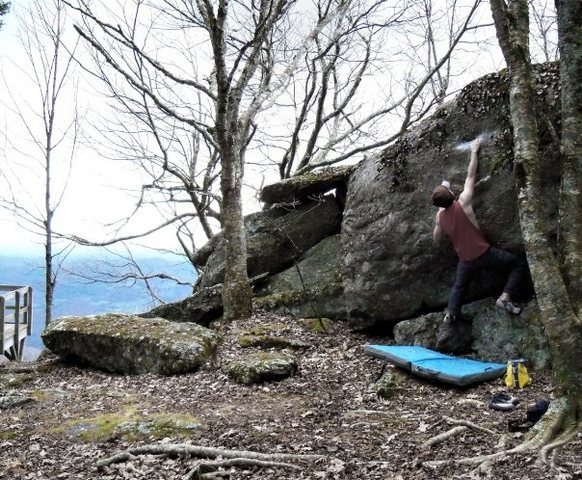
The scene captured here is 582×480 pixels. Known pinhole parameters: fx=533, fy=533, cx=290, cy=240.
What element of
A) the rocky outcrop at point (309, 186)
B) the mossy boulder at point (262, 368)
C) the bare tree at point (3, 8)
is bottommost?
the mossy boulder at point (262, 368)

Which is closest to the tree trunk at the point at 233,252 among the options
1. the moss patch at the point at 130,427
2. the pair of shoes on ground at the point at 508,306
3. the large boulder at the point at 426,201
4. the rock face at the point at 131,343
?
the rock face at the point at 131,343

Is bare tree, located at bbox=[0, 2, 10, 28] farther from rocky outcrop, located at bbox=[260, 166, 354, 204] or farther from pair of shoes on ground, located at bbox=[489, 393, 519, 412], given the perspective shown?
pair of shoes on ground, located at bbox=[489, 393, 519, 412]

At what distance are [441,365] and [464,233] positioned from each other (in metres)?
2.04

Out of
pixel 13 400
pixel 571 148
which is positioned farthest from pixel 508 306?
pixel 13 400

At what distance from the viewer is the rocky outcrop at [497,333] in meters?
7.32

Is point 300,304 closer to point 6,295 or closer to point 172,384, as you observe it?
point 172,384

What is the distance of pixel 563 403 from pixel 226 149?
8040 millimetres

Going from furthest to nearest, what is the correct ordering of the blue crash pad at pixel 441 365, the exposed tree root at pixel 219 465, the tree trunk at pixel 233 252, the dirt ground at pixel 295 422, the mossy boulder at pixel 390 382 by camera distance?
the tree trunk at pixel 233 252 < the mossy boulder at pixel 390 382 < the blue crash pad at pixel 441 365 < the exposed tree root at pixel 219 465 < the dirt ground at pixel 295 422

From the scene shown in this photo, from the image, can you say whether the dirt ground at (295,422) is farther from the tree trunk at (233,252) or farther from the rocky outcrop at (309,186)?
the rocky outcrop at (309,186)

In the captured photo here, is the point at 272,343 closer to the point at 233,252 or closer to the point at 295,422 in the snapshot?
the point at 233,252

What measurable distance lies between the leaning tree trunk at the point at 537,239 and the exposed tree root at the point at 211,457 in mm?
2226

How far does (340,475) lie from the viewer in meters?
4.41

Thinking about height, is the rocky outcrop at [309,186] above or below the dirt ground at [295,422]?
above

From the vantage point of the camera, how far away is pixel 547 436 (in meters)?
4.41
